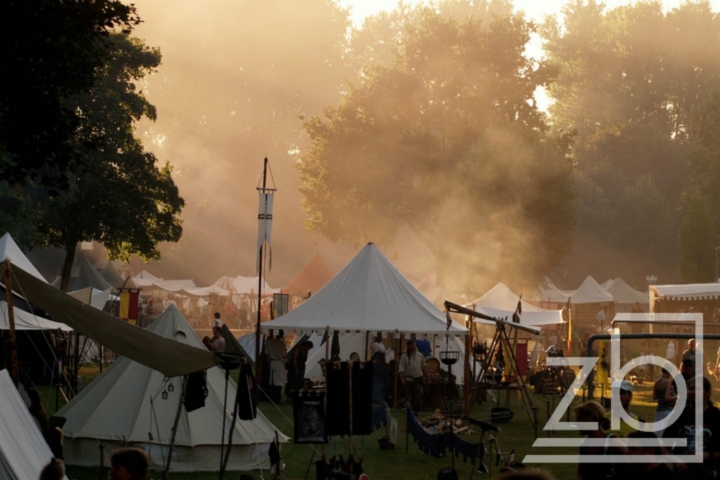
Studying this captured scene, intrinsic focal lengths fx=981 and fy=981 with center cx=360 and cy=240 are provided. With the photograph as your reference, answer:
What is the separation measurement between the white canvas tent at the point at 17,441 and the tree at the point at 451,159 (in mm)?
38321

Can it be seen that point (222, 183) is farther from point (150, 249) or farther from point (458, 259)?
point (150, 249)

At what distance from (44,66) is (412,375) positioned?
36.5ft

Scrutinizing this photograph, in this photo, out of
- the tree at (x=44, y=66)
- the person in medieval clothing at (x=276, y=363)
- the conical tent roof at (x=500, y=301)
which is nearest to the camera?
the tree at (x=44, y=66)

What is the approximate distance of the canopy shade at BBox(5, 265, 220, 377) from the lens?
11086 mm

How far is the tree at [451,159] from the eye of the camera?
47688 mm

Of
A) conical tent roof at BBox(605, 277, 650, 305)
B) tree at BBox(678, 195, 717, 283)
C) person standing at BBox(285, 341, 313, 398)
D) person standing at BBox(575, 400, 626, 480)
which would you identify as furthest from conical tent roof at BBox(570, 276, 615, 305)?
person standing at BBox(575, 400, 626, 480)

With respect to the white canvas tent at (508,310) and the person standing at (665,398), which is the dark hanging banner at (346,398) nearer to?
the person standing at (665,398)

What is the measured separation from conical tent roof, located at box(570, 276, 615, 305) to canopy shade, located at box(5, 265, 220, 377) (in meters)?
34.8

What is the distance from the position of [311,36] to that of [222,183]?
1521 centimetres

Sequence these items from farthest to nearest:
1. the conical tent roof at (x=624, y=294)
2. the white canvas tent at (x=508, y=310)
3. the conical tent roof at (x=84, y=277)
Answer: the conical tent roof at (x=624, y=294), the conical tent roof at (x=84, y=277), the white canvas tent at (x=508, y=310)

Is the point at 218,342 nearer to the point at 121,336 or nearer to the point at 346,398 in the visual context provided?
the point at 346,398

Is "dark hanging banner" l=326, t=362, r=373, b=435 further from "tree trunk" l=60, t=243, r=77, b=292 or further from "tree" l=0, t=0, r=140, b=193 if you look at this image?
"tree trunk" l=60, t=243, r=77, b=292

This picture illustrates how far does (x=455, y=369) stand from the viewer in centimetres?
2447

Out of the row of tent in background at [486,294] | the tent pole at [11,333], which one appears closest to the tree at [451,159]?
the row of tent in background at [486,294]
